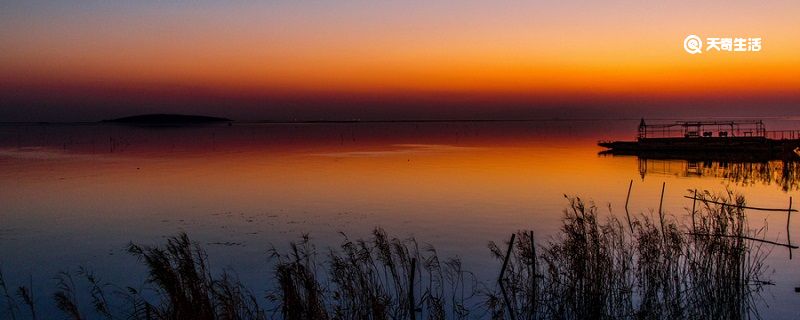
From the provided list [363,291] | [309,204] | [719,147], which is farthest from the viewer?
[719,147]

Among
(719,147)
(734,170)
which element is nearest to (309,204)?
(734,170)

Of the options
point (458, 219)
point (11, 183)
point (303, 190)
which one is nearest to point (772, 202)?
point (458, 219)

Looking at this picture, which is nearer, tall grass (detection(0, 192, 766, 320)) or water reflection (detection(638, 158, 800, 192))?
tall grass (detection(0, 192, 766, 320))

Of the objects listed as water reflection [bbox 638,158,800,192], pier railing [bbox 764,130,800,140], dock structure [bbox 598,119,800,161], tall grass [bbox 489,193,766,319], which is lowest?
tall grass [bbox 489,193,766,319]

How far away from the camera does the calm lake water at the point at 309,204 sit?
65.8 feet

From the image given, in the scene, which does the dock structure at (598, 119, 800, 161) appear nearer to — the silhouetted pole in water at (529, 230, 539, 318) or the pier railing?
the pier railing

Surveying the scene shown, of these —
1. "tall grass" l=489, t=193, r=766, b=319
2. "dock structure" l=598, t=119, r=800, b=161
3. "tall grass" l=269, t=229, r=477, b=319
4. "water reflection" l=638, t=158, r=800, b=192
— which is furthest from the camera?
"dock structure" l=598, t=119, r=800, b=161

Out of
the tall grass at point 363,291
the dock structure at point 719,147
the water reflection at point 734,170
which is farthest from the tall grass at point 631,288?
the dock structure at point 719,147

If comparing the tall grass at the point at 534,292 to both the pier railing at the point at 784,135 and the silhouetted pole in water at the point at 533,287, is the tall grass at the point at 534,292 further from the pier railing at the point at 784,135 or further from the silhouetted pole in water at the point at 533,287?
the pier railing at the point at 784,135

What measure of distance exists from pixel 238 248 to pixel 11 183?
29.0 meters

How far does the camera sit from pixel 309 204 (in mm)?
32625

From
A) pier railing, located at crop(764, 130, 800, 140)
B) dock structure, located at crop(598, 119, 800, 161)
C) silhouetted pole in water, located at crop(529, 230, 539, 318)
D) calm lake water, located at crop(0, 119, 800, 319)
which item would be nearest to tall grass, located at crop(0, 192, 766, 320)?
silhouetted pole in water, located at crop(529, 230, 539, 318)

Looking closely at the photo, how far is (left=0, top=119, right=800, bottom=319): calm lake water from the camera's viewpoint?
2006 cm

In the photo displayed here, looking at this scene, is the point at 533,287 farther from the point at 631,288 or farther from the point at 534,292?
the point at 631,288
